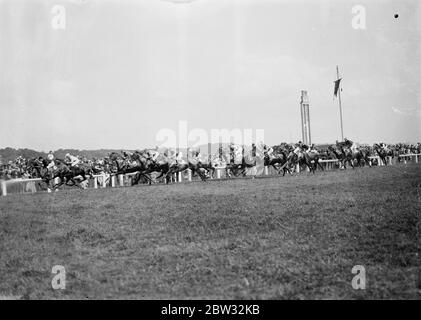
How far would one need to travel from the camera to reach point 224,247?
7.73 metres

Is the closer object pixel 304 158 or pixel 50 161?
pixel 50 161

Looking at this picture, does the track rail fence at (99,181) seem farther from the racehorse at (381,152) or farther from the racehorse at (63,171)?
the racehorse at (381,152)

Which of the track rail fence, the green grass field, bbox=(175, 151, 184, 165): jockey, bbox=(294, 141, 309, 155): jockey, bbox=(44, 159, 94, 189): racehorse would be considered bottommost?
the green grass field

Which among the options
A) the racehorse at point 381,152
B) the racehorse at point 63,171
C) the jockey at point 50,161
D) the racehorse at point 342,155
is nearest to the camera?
the racehorse at point 63,171

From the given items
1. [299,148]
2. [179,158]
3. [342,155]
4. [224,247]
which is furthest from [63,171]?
[342,155]

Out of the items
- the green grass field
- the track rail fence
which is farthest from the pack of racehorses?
the green grass field

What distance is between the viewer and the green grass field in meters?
6.09

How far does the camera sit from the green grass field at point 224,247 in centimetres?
609

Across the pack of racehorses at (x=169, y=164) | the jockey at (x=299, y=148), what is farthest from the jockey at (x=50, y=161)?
the jockey at (x=299, y=148)

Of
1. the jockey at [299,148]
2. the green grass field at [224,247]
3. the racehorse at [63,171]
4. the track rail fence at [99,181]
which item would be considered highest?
the jockey at [299,148]

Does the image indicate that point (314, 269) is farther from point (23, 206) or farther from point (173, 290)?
point (23, 206)

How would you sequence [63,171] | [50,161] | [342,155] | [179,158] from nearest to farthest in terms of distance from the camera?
[63,171], [50,161], [179,158], [342,155]

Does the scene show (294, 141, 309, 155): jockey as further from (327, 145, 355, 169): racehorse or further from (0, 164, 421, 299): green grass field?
(0, 164, 421, 299): green grass field

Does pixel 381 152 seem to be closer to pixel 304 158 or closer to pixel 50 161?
pixel 304 158
